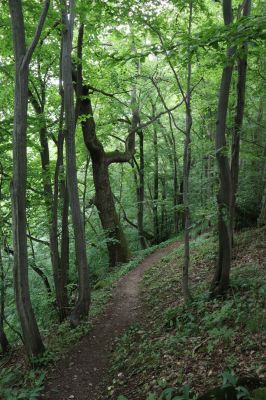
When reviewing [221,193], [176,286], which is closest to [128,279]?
[176,286]

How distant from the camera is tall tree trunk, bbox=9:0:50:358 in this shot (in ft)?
21.1

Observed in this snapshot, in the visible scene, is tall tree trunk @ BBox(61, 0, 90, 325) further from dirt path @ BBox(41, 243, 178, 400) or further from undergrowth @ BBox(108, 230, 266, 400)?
undergrowth @ BBox(108, 230, 266, 400)

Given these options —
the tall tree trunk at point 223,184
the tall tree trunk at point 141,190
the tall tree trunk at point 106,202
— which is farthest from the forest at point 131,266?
the tall tree trunk at point 141,190

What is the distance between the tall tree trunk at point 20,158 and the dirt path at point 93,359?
1204 mm

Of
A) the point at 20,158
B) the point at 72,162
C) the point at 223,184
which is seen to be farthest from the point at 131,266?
the point at 20,158

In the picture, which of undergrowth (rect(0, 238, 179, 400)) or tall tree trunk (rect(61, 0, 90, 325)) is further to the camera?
tall tree trunk (rect(61, 0, 90, 325))

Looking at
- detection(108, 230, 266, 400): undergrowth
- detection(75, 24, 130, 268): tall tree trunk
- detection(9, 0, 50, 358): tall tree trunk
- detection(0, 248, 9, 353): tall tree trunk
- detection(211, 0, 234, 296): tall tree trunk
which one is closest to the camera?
detection(108, 230, 266, 400): undergrowth

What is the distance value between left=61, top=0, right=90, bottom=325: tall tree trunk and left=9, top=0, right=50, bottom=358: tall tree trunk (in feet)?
4.30

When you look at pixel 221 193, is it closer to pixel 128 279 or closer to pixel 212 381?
pixel 212 381

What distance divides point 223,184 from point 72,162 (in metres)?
3.55

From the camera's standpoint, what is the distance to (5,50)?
28.8 ft

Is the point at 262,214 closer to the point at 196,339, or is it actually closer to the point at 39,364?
the point at 196,339

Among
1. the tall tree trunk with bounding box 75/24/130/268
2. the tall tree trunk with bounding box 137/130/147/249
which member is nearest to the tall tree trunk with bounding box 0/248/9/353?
→ the tall tree trunk with bounding box 75/24/130/268

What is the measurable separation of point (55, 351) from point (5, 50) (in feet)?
24.0
